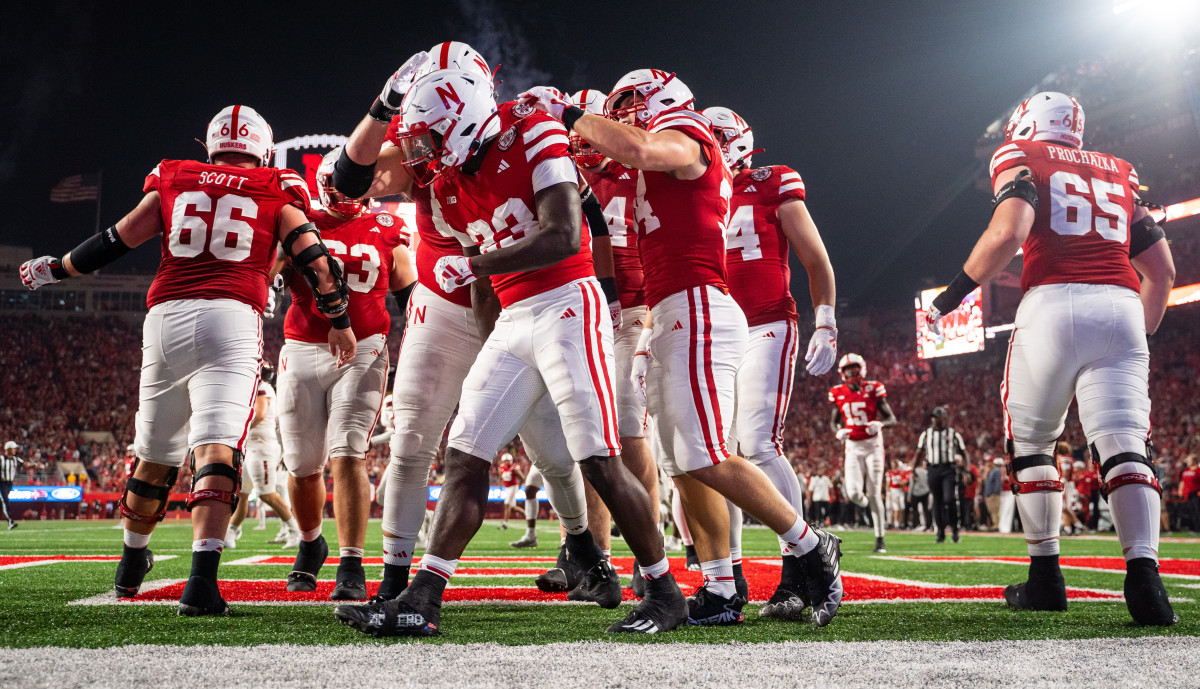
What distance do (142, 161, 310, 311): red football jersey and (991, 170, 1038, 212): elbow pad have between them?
3.09m

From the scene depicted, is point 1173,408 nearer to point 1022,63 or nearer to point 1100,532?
point 1100,532

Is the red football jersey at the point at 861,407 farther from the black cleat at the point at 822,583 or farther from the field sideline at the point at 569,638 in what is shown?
the black cleat at the point at 822,583

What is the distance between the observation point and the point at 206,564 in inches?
128

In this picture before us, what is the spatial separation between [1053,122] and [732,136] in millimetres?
1420

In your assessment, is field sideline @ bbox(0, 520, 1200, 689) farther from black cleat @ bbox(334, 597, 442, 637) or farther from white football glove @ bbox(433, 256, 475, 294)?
white football glove @ bbox(433, 256, 475, 294)

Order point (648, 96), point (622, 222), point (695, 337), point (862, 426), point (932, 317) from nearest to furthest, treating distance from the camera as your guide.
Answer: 1. point (695, 337)
2. point (648, 96)
3. point (932, 317)
4. point (622, 222)
5. point (862, 426)

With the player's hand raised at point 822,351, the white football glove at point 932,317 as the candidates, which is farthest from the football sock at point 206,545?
the white football glove at point 932,317

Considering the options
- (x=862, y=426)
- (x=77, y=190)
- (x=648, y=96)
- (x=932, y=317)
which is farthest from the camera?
(x=77, y=190)

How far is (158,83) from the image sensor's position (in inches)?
1517

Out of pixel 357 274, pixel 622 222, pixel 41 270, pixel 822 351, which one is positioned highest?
pixel 622 222

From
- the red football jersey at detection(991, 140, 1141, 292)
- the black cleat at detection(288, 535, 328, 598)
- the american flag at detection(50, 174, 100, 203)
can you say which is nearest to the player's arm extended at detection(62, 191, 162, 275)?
the black cleat at detection(288, 535, 328, 598)

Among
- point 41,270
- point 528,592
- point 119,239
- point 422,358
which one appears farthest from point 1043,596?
point 41,270

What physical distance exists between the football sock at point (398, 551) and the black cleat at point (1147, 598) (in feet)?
8.36

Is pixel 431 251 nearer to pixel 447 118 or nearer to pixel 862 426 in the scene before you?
pixel 447 118
